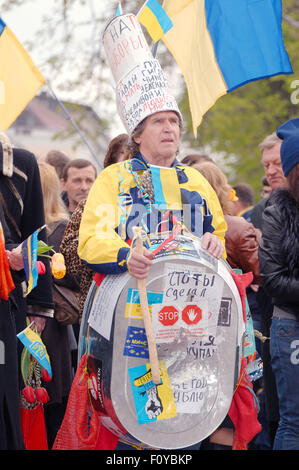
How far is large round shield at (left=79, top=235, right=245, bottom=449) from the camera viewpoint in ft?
10.5

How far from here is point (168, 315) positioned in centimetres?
325

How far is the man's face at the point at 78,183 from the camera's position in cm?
602

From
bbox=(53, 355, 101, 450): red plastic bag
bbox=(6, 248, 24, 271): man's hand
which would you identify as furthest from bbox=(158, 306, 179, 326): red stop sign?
bbox=(6, 248, 24, 271): man's hand

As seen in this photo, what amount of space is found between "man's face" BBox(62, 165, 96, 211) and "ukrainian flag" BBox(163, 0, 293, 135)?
1.47 m

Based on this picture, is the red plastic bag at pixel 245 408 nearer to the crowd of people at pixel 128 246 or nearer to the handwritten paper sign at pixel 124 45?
the crowd of people at pixel 128 246

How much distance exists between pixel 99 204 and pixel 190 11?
6.63ft

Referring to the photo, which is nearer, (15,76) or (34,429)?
(34,429)

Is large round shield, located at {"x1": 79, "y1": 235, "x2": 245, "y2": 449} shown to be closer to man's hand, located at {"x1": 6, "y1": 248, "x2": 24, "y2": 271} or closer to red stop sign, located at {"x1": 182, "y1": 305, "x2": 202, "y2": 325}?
red stop sign, located at {"x1": 182, "y1": 305, "x2": 202, "y2": 325}

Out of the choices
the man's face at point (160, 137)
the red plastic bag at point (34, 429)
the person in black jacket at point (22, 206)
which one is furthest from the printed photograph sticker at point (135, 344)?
the red plastic bag at point (34, 429)

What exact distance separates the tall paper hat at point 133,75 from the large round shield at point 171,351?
846mm

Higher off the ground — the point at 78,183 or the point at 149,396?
the point at 78,183

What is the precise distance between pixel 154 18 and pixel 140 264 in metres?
2.02

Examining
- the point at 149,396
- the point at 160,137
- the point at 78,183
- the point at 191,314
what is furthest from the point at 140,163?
the point at 78,183

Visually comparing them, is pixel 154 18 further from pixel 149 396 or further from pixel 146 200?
pixel 149 396
